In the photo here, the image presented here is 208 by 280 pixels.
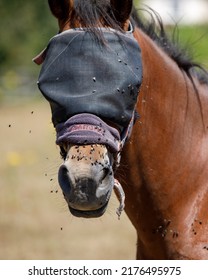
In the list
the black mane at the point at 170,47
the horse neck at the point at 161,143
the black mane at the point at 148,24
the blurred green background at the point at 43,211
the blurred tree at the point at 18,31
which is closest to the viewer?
the black mane at the point at 148,24

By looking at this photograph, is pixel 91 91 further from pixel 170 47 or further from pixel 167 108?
pixel 170 47

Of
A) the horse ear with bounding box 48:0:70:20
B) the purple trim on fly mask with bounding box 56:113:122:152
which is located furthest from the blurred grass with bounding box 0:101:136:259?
the purple trim on fly mask with bounding box 56:113:122:152

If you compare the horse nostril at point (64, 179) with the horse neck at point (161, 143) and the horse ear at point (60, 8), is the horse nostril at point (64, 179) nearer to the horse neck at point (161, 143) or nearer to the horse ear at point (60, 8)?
the horse neck at point (161, 143)

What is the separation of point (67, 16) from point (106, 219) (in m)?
6.36

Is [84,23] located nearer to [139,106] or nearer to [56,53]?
[56,53]

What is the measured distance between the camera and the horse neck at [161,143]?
11.8 ft

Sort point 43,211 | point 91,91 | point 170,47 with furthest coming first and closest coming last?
point 43,211, point 170,47, point 91,91

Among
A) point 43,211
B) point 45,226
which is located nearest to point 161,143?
point 45,226

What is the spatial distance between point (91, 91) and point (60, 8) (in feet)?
1.67

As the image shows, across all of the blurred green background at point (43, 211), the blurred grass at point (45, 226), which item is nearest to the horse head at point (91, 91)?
the blurred green background at point (43, 211)

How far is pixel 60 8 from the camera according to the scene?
343 cm

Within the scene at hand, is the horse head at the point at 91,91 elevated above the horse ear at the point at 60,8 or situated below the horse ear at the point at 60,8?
below

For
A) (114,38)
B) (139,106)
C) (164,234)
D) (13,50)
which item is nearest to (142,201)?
(164,234)

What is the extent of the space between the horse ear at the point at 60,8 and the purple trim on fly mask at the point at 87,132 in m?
0.58
